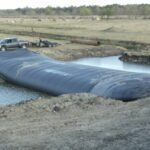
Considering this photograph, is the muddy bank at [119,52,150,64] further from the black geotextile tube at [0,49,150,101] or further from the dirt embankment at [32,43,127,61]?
the black geotextile tube at [0,49,150,101]

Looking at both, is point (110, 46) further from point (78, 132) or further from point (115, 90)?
point (78, 132)

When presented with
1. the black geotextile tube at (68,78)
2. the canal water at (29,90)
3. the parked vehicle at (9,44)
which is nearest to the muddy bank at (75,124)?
the black geotextile tube at (68,78)

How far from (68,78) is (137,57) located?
17417 mm

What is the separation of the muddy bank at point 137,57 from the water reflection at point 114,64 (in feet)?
2.34

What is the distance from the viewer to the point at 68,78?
29.8m

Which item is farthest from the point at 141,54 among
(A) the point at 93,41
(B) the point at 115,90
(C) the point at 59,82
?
(B) the point at 115,90

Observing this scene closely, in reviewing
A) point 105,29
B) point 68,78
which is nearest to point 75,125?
point 68,78

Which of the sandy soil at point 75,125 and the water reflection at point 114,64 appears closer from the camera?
the sandy soil at point 75,125

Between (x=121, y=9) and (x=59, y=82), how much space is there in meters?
174

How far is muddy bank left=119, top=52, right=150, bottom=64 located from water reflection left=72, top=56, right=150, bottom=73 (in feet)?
2.34

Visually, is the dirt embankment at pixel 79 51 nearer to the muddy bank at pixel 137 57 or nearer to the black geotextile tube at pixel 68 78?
the muddy bank at pixel 137 57

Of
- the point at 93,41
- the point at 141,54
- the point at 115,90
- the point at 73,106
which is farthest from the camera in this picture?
the point at 93,41

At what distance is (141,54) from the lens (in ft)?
152

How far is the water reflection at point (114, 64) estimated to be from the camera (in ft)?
137
